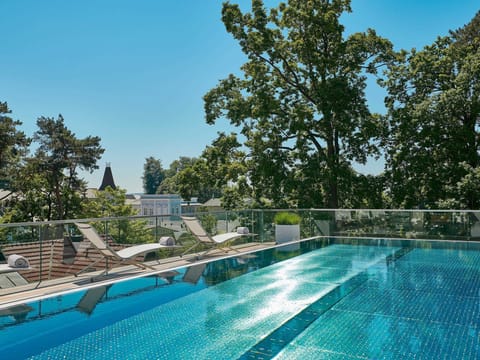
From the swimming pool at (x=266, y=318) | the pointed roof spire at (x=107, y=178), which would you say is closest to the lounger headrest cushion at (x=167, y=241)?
the swimming pool at (x=266, y=318)

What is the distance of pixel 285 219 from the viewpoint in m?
13.0

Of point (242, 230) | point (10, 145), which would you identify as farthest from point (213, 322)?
point (10, 145)

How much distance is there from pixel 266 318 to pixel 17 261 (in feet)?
11.7

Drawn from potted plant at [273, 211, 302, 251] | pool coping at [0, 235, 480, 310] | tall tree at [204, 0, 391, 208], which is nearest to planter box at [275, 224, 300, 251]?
potted plant at [273, 211, 302, 251]

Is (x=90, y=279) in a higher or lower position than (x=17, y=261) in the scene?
lower

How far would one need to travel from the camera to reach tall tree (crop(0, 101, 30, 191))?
2720cm

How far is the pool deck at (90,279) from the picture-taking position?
19.8 ft

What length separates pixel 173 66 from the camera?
802 inches

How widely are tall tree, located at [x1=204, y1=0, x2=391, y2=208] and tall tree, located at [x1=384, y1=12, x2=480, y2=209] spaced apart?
1.34 metres

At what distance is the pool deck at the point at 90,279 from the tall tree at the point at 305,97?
10.6 m

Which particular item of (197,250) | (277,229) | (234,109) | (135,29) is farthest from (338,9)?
(197,250)

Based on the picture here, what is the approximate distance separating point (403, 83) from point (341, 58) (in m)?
3.32

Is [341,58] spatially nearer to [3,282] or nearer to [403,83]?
[403,83]

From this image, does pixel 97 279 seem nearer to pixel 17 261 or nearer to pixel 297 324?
pixel 17 261
